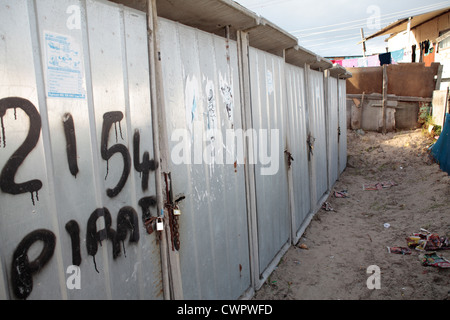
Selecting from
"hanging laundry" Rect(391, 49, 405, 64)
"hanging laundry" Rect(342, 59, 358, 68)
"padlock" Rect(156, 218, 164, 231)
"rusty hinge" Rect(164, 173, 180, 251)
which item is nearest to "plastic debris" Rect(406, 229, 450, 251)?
"rusty hinge" Rect(164, 173, 180, 251)

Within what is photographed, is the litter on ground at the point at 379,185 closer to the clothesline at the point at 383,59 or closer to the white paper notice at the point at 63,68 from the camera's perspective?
the white paper notice at the point at 63,68

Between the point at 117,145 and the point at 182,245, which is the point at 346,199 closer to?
the point at 182,245

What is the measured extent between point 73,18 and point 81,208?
0.95m

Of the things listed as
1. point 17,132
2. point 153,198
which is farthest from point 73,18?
point 153,198

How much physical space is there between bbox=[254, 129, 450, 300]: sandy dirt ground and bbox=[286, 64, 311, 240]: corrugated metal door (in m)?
0.48

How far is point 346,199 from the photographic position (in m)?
6.89

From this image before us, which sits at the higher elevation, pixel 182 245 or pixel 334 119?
pixel 334 119

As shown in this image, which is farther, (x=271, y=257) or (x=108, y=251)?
(x=271, y=257)

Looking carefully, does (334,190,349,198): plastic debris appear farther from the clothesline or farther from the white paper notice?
the clothesline

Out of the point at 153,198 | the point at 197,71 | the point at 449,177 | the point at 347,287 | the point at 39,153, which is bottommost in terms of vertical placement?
the point at 347,287

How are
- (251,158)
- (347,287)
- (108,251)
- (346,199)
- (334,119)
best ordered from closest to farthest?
(108,251), (251,158), (347,287), (346,199), (334,119)

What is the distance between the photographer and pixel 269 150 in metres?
3.65

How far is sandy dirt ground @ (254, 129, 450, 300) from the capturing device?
338 cm

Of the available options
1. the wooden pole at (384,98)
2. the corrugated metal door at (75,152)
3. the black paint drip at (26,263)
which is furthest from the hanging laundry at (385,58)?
the black paint drip at (26,263)
